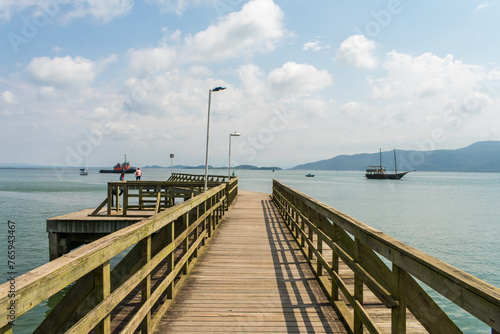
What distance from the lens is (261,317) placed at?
138 inches

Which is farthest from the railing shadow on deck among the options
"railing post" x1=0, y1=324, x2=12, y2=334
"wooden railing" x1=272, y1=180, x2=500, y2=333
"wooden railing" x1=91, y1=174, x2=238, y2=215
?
"wooden railing" x1=91, y1=174, x2=238, y2=215

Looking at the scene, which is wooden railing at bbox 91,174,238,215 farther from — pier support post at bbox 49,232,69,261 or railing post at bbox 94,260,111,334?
railing post at bbox 94,260,111,334

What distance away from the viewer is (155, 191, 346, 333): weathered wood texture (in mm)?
3326

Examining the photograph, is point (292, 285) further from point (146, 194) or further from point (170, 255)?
point (146, 194)

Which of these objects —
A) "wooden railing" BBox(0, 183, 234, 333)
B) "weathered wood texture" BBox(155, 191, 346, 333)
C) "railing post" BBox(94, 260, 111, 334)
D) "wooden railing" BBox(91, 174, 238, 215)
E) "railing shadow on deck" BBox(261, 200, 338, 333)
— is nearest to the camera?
"wooden railing" BBox(0, 183, 234, 333)

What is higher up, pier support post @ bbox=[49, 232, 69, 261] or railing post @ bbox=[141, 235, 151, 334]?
railing post @ bbox=[141, 235, 151, 334]

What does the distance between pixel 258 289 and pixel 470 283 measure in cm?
321

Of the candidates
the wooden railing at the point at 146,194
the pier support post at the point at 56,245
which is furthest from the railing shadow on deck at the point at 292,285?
the pier support post at the point at 56,245

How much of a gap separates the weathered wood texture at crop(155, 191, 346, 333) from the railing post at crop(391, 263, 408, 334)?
111 cm

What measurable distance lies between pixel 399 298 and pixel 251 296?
2.29 m

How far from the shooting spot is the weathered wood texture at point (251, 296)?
3.33 meters

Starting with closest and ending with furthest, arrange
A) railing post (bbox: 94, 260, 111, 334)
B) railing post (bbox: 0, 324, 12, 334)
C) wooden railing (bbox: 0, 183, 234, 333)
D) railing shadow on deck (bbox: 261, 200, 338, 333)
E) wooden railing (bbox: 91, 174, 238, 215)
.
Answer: railing post (bbox: 0, 324, 12, 334), wooden railing (bbox: 0, 183, 234, 333), railing post (bbox: 94, 260, 111, 334), railing shadow on deck (bbox: 261, 200, 338, 333), wooden railing (bbox: 91, 174, 238, 215)

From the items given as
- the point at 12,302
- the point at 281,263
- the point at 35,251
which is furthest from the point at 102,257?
the point at 35,251

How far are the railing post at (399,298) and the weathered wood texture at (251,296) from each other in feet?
3.65
